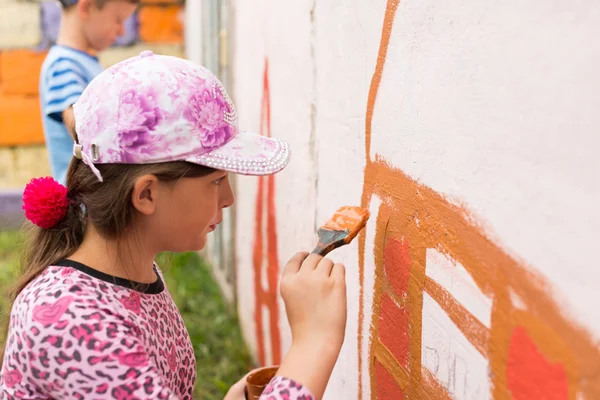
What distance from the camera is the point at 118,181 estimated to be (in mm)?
1396

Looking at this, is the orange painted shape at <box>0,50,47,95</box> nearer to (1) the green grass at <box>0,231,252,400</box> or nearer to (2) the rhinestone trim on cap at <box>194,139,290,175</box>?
(1) the green grass at <box>0,231,252,400</box>

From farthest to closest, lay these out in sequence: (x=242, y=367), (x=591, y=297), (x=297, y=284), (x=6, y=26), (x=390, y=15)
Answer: (x=6, y=26) → (x=242, y=367) → (x=390, y=15) → (x=297, y=284) → (x=591, y=297)

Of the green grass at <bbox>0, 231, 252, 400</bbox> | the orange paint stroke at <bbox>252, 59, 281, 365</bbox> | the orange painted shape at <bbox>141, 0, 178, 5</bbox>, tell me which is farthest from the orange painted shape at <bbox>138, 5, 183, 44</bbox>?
the orange paint stroke at <bbox>252, 59, 281, 365</bbox>

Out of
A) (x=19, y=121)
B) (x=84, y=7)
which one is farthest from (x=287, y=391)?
(x=19, y=121)

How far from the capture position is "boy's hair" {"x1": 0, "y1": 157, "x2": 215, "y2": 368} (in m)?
1.39

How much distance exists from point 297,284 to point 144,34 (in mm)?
5038

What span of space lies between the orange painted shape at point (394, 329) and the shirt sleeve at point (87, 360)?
1.79 feet

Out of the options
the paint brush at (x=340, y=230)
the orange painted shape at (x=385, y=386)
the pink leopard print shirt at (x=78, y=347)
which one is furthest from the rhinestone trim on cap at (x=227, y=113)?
the orange painted shape at (x=385, y=386)

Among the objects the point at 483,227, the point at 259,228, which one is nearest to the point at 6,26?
the point at 259,228

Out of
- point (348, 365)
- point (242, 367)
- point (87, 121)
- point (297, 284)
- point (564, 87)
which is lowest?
point (242, 367)

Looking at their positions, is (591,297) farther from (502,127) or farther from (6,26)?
(6,26)

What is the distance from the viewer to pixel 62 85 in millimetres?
2797

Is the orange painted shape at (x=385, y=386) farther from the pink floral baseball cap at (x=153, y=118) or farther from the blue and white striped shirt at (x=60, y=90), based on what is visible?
the blue and white striped shirt at (x=60, y=90)

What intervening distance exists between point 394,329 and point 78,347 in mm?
700
